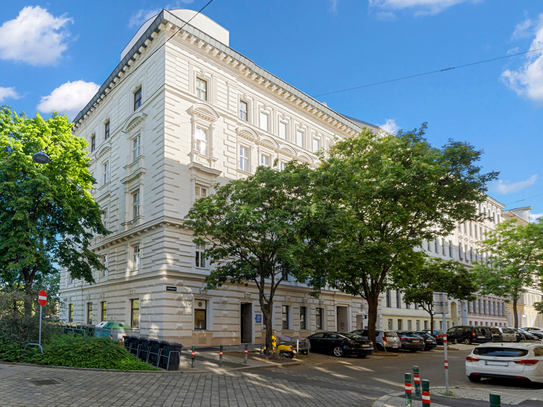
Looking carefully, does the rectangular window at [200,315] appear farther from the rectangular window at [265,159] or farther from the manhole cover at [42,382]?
the manhole cover at [42,382]

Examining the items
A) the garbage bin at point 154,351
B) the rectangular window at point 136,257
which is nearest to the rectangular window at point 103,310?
the rectangular window at point 136,257

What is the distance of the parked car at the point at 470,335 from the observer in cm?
4034

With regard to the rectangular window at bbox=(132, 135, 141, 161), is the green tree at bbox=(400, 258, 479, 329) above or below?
below

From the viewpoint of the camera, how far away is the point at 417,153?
1034 inches

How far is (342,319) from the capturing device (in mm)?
40250

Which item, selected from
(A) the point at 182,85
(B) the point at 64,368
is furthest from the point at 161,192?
(B) the point at 64,368

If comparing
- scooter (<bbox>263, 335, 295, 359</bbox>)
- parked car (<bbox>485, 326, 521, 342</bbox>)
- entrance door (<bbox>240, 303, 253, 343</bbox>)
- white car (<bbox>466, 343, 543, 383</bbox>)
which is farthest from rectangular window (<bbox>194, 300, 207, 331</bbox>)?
parked car (<bbox>485, 326, 521, 342</bbox>)

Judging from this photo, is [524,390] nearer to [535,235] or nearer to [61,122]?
[61,122]

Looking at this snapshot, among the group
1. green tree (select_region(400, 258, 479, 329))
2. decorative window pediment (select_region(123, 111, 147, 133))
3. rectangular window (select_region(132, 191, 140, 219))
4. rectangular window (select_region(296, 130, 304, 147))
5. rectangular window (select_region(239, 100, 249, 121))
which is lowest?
green tree (select_region(400, 258, 479, 329))

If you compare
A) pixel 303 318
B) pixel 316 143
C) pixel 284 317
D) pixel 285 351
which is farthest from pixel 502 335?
pixel 285 351

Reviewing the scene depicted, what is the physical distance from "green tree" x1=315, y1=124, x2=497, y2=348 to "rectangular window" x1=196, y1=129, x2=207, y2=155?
8386 mm

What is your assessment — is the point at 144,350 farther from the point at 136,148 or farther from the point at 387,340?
the point at 387,340

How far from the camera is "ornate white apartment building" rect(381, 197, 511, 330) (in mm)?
49844

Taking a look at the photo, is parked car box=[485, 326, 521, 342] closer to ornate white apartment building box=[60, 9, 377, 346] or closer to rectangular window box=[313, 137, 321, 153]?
ornate white apartment building box=[60, 9, 377, 346]
